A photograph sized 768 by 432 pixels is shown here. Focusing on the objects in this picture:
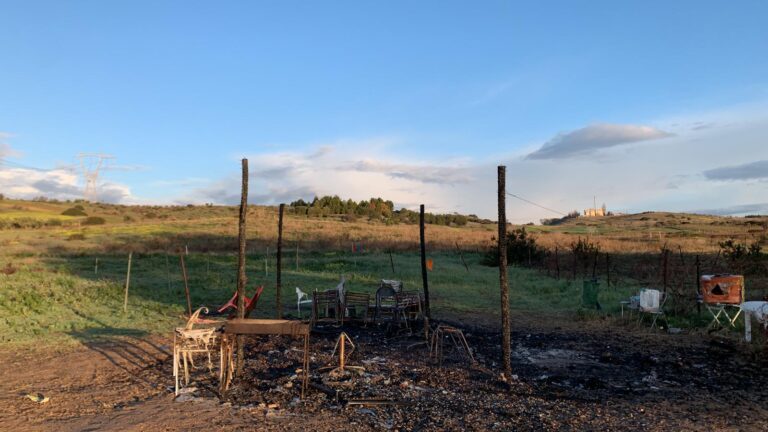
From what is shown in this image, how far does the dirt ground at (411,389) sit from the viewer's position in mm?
5891

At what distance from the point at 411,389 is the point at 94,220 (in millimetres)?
56146

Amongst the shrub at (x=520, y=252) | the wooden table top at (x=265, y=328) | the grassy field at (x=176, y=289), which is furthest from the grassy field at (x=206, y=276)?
the wooden table top at (x=265, y=328)

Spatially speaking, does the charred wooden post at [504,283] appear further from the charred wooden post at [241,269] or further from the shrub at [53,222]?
the shrub at [53,222]

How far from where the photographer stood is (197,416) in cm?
605

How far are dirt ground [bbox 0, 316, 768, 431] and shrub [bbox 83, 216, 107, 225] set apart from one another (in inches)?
1926

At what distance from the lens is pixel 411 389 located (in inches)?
278

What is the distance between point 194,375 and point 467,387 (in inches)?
A: 152

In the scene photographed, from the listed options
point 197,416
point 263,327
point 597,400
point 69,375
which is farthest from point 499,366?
point 69,375

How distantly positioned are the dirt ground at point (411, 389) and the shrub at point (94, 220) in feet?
161

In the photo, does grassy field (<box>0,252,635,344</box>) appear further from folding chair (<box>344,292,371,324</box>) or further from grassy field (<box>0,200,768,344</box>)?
folding chair (<box>344,292,371,324</box>)

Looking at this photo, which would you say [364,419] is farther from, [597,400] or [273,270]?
[273,270]

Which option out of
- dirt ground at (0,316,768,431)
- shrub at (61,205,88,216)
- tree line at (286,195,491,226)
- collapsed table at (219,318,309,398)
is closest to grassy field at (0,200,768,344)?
dirt ground at (0,316,768,431)

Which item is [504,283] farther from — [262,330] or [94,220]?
[94,220]

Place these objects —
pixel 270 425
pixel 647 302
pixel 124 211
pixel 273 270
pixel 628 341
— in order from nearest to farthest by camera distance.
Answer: pixel 270 425 < pixel 628 341 < pixel 647 302 < pixel 273 270 < pixel 124 211
